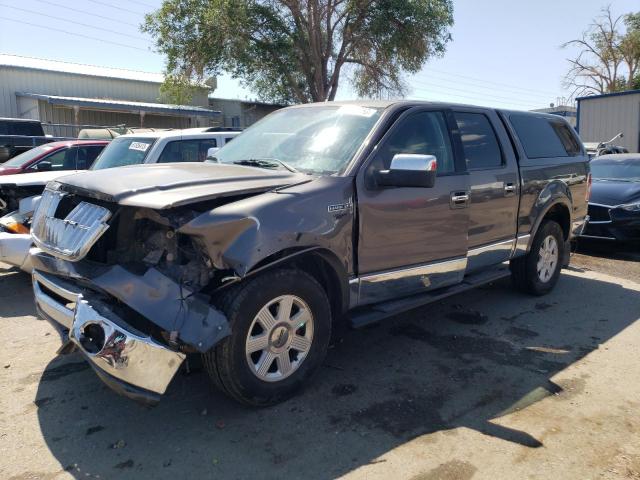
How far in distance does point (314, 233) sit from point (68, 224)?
5.00 feet

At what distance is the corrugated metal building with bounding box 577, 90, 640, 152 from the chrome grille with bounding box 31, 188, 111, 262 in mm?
23659

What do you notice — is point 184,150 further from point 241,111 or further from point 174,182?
point 241,111

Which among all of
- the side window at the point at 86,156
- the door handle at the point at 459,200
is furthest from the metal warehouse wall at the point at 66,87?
the door handle at the point at 459,200

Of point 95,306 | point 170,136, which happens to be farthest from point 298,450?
point 170,136

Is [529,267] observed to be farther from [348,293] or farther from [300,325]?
[300,325]

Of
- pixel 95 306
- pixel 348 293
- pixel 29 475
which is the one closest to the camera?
pixel 29 475

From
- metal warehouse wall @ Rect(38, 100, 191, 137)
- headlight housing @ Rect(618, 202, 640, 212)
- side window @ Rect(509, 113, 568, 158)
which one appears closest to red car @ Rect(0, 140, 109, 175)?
side window @ Rect(509, 113, 568, 158)

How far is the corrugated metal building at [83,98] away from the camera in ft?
85.6

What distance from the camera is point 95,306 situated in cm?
300

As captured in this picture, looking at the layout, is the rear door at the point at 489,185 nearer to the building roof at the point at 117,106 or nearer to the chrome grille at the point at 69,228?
the chrome grille at the point at 69,228

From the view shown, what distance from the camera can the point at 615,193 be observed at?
8.78 metres

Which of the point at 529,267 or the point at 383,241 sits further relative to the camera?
the point at 529,267

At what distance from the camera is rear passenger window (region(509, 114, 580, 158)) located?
564cm

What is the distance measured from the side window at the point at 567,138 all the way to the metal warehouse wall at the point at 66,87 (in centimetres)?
2493
